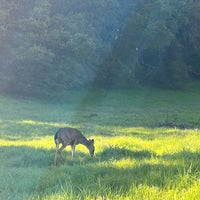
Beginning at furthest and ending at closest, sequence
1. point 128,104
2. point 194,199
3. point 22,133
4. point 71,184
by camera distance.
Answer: point 128,104 → point 22,133 → point 71,184 → point 194,199

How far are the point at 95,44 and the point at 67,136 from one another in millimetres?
34370

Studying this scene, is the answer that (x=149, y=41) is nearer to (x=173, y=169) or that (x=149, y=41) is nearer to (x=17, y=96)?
(x=17, y=96)

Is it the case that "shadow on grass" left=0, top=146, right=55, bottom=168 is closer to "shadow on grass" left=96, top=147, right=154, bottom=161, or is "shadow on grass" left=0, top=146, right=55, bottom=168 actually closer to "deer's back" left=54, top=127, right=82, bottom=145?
"deer's back" left=54, top=127, right=82, bottom=145

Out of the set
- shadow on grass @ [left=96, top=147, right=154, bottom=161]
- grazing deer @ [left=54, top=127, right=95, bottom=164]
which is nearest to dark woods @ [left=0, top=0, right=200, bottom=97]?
grazing deer @ [left=54, top=127, right=95, bottom=164]

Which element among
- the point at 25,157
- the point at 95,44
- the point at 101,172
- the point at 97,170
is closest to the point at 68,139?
the point at 25,157

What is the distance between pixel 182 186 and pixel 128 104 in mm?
35108

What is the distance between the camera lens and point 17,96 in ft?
128

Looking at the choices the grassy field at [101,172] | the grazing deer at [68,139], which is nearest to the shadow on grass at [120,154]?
the grassy field at [101,172]

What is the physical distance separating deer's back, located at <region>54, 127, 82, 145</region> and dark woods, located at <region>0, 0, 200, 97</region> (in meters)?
26.0

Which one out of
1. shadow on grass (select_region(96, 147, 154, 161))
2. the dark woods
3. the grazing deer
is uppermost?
the dark woods

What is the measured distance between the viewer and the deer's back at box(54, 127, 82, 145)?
35.5 feet

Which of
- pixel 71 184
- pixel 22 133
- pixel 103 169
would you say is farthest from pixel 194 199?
pixel 22 133

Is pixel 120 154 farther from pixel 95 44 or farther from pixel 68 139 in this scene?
pixel 95 44

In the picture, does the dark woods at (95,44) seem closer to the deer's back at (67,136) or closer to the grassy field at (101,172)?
the grassy field at (101,172)
